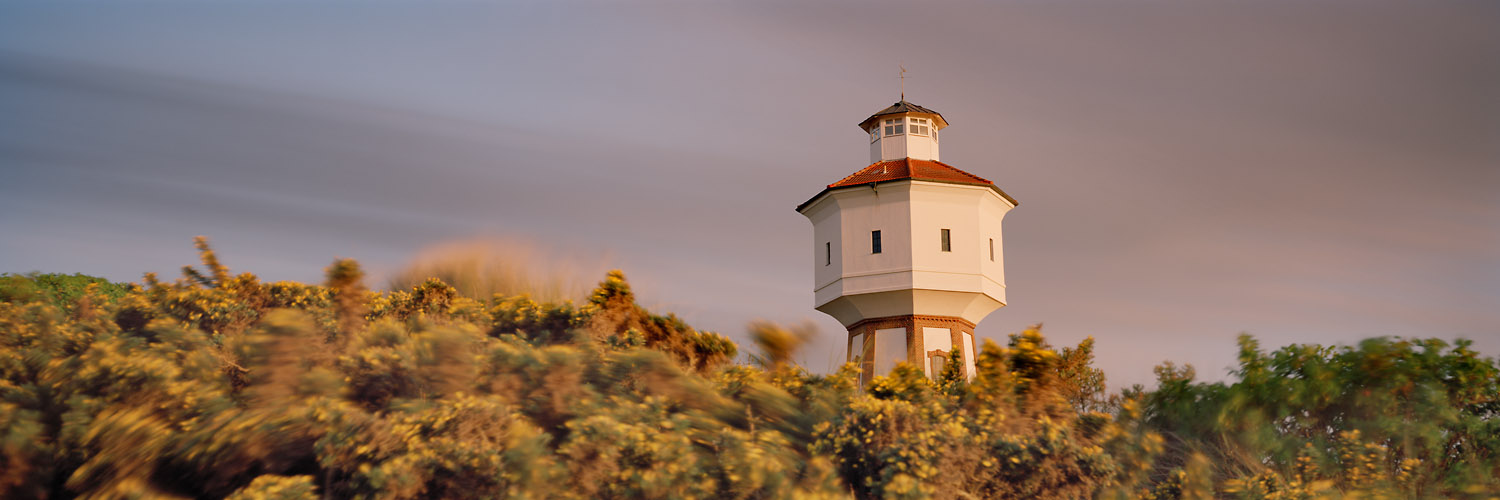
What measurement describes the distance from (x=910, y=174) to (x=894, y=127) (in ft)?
8.84

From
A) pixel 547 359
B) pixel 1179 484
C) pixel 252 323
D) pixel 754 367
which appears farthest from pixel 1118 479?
pixel 252 323

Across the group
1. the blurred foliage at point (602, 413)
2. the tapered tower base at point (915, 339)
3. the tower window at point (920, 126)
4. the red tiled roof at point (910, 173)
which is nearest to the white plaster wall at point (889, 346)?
the tapered tower base at point (915, 339)

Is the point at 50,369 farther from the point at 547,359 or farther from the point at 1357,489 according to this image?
the point at 1357,489

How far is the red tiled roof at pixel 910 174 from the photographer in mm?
24156

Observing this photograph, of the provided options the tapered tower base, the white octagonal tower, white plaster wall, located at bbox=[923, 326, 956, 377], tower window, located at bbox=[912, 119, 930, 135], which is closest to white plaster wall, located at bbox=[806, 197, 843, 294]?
the white octagonal tower

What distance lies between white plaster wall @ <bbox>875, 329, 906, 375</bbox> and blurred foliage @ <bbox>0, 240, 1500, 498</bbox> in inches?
581

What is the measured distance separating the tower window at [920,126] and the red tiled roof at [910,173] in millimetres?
830

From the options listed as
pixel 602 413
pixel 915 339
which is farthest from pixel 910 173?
pixel 602 413

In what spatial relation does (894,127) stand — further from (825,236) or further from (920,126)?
(825,236)

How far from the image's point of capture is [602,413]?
20.7 feet

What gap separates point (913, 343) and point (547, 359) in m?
17.8

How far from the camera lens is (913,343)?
23.7 metres

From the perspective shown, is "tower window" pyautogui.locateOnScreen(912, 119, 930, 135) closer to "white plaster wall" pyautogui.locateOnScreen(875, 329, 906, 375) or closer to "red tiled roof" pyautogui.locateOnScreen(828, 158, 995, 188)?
"red tiled roof" pyautogui.locateOnScreen(828, 158, 995, 188)

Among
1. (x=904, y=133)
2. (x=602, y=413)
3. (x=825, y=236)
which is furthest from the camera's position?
→ (x=904, y=133)
